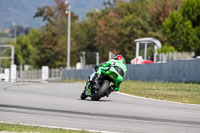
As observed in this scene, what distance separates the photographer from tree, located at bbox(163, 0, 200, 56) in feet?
156

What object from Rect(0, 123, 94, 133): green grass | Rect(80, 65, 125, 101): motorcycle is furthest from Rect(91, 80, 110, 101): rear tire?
Rect(0, 123, 94, 133): green grass

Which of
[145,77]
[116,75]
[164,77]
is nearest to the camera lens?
[116,75]

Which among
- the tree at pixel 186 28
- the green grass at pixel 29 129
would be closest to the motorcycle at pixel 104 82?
the green grass at pixel 29 129

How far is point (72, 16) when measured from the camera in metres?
96.5

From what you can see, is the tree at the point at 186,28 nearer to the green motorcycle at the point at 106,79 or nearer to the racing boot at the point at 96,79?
the green motorcycle at the point at 106,79

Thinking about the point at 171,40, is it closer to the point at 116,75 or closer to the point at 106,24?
the point at 106,24

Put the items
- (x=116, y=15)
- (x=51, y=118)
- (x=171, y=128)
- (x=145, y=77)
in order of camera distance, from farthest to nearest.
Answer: (x=116, y=15)
(x=145, y=77)
(x=51, y=118)
(x=171, y=128)

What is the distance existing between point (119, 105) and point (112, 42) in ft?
191

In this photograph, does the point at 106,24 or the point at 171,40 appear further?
the point at 106,24

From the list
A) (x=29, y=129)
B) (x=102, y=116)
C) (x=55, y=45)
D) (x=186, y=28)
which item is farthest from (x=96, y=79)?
(x=55, y=45)

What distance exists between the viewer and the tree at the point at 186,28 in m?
47.7

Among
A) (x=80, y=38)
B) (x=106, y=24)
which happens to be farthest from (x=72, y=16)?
(x=106, y=24)

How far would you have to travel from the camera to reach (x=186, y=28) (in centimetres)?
4806

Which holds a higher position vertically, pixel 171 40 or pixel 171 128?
pixel 171 40
